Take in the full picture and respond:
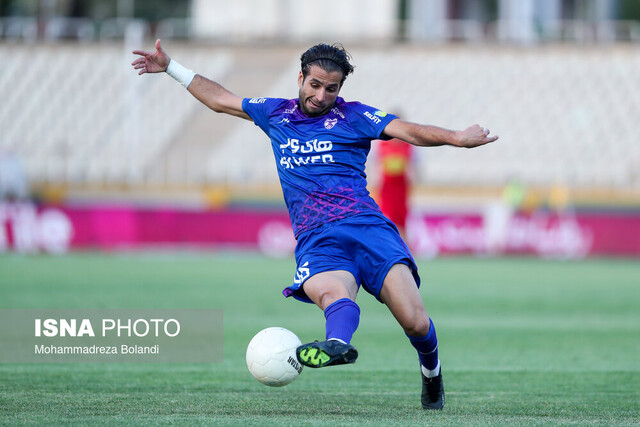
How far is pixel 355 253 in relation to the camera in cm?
605

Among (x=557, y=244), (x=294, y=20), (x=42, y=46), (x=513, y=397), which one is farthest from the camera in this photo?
(x=294, y=20)

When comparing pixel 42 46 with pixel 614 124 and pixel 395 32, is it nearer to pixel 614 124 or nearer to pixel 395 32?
pixel 395 32

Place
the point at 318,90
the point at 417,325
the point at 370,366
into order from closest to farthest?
the point at 417,325 < the point at 318,90 < the point at 370,366

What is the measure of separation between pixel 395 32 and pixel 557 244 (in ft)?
53.1

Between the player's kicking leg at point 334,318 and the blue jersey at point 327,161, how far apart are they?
0.37 m

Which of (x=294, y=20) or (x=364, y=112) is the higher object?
(x=294, y=20)

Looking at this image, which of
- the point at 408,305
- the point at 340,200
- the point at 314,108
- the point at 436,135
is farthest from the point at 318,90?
the point at 408,305

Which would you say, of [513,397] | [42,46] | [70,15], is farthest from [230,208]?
[70,15]

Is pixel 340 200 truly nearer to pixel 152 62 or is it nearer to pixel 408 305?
pixel 408 305

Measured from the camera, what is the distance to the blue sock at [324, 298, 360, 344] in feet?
18.4

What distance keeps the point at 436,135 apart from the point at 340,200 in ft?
2.25

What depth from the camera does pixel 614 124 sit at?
109ft

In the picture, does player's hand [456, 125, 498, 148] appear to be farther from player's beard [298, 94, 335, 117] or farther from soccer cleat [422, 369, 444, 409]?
soccer cleat [422, 369, 444, 409]

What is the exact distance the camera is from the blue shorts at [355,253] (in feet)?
19.6
